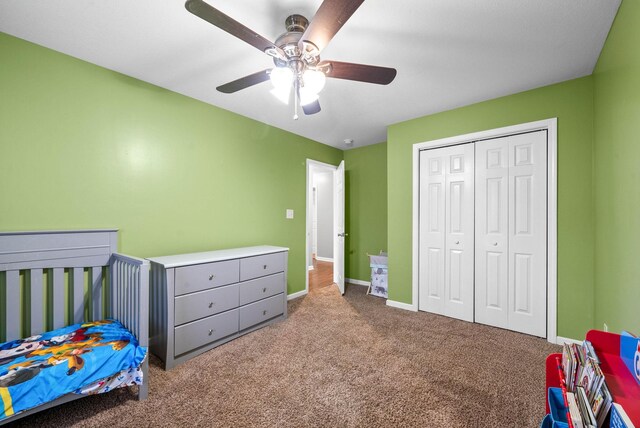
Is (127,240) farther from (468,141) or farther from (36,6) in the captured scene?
(468,141)

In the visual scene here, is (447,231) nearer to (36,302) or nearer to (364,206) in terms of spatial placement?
(364,206)

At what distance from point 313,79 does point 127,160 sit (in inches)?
70.5

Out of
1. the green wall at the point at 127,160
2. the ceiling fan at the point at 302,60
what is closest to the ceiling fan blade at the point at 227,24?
the ceiling fan at the point at 302,60

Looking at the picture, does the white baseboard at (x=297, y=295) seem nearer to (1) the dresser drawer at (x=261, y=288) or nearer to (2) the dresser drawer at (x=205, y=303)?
(1) the dresser drawer at (x=261, y=288)

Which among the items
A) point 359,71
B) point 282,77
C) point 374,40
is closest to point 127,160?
point 282,77

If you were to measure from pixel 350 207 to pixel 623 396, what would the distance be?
3926 mm

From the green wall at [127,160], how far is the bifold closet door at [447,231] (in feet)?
6.30

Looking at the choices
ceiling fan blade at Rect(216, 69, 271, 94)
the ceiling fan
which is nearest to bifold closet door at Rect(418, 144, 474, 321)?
the ceiling fan

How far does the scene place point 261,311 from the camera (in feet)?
9.07

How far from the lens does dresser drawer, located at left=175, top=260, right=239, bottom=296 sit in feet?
7.02

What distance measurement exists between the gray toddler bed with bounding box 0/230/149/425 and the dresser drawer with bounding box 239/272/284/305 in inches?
36.5

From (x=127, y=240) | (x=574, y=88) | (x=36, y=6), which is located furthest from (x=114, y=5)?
(x=574, y=88)

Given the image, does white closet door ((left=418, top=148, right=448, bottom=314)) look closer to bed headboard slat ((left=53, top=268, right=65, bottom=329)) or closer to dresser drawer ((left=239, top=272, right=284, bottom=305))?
dresser drawer ((left=239, top=272, right=284, bottom=305))

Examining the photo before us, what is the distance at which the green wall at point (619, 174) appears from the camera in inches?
54.7
